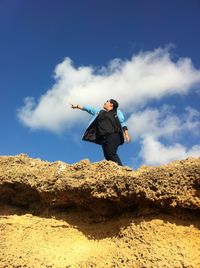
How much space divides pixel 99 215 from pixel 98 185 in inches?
22.7

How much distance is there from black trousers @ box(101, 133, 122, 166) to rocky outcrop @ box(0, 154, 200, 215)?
70.8 inches

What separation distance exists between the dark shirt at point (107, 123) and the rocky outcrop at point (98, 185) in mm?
2058

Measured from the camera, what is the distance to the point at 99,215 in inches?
268

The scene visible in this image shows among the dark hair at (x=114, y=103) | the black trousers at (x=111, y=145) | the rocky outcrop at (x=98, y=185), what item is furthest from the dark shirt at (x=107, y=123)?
the rocky outcrop at (x=98, y=185)

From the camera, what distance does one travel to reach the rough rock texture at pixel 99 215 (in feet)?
19.4

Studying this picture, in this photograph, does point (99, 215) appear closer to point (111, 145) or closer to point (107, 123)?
point (111, 145)

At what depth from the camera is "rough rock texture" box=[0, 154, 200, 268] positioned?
5.90 m

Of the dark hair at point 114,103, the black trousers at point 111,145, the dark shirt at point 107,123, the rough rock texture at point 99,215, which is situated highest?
the dark hair at point 114,103

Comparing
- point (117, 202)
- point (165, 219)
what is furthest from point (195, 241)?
point (117, 202)

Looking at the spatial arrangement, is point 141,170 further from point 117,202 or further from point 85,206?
Answer: point 85,206

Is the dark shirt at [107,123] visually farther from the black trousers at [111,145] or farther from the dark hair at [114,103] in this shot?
the dark hair at [114,103]

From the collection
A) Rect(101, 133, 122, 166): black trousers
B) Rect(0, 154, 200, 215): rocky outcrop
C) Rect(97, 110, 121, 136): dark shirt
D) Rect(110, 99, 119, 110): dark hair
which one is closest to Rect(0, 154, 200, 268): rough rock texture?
Rect(0, 154, 200, 215): rocky outcrop

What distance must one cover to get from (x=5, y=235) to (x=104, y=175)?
171cm

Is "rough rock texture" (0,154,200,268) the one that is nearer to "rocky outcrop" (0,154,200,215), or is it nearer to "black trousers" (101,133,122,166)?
"rocky outcrop" (0,154,200,215)
